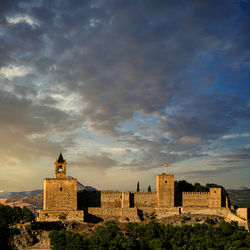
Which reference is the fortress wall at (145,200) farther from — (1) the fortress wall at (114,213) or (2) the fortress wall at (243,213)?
(2) the fortress wall at (243,213)

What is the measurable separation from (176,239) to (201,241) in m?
3.97

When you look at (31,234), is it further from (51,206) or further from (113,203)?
(113,203)

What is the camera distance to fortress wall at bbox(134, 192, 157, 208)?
253ft

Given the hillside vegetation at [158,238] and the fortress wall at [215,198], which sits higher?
the fortress wall at [215,198]

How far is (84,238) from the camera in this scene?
193 ft

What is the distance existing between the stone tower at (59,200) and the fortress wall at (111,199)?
7.11 metres

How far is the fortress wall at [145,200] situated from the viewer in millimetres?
77125

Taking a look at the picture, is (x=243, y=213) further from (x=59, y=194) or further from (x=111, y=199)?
(x=59, y=194)

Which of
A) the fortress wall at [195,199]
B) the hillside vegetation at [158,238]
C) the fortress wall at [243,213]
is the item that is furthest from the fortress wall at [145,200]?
the fortress wall at [243,213]

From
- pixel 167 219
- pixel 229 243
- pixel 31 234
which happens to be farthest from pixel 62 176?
pixel 229 243

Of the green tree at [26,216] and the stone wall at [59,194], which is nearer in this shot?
the green tree at [26,216]

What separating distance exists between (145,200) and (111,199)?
6.89 m

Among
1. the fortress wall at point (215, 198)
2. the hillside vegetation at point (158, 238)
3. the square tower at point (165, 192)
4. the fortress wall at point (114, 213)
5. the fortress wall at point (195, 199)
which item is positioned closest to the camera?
the hillside vegetation at point (158, 238)

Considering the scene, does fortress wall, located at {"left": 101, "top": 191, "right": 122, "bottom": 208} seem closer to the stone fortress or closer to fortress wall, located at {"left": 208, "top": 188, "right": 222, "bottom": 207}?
the stone fortress
